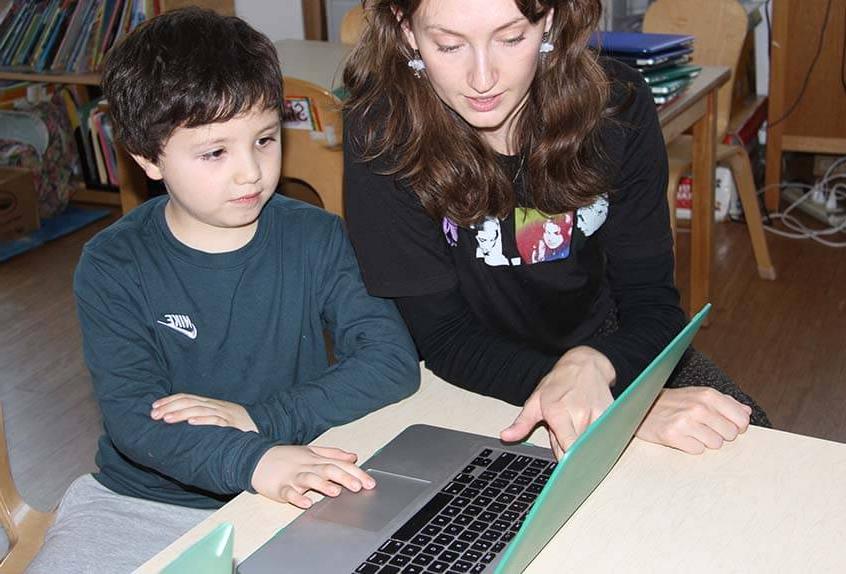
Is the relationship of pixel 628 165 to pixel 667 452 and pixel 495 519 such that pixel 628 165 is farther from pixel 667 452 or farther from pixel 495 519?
pixel 495 519

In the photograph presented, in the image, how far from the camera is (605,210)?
4.84 ft

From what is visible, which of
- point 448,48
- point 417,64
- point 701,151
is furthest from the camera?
point 701,151

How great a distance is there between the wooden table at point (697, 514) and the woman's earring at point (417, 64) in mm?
453

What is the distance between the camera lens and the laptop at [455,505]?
36.8 inches

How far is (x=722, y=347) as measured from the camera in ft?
9.82

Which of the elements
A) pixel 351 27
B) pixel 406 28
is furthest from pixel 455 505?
pixel 351 27

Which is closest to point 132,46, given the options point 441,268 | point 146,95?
point 146,95

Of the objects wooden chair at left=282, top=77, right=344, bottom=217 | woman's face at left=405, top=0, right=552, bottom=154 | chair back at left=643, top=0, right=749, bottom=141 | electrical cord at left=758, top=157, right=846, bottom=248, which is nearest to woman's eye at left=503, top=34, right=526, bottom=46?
woman's face at left=405, top=0, right=552, bottom=154

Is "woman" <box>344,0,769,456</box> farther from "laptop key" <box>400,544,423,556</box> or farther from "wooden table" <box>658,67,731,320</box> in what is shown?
"wooden table" <box>658,67,731,320</box>

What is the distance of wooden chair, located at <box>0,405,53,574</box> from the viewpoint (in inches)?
55.7

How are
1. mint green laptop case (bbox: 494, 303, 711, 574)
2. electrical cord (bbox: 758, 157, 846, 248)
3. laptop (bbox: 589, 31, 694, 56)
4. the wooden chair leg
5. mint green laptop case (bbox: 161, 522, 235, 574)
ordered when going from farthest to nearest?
electrical cord (bbox: 758, 157, 846, 248) < the wooden chair leg < laptop (bbox: 589, 31, 694, 56) < mint green laptop case (bbox: 494, 303, 711, 574) < mint green laptop case (bbox: 161, 522, 235, 574)

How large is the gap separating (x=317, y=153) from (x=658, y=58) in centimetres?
79

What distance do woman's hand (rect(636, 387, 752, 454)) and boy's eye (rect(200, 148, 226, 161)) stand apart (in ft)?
1.85

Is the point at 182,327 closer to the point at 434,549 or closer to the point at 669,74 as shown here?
the point at 434,549
